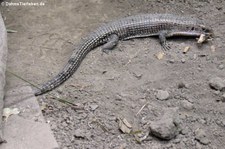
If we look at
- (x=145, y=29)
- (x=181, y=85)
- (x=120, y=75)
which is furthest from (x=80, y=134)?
(x=145, y=29)

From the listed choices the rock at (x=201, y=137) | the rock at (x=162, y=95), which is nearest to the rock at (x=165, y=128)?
the rock at (x=201, y=137)

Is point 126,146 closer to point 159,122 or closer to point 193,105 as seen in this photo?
point 159,122

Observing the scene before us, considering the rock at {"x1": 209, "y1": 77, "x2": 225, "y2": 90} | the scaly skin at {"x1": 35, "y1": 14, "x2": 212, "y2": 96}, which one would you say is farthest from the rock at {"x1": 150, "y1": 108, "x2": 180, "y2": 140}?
the scaly skin at {"x1": 35, "y1": 14, "x2": 212, "y2": 96}

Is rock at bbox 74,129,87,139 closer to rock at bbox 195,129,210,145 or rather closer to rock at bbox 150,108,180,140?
rock at bbox 150,108,180,140

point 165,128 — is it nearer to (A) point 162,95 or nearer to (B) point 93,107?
(A) point 162,95

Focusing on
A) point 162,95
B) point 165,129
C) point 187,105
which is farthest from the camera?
point 162,95

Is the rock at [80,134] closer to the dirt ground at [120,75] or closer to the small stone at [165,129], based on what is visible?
the dirt ground at [120,75]
